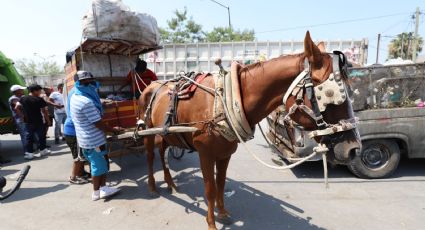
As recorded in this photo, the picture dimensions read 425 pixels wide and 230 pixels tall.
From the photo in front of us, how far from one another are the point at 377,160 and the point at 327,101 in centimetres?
329

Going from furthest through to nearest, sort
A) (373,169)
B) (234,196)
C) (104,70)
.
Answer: (104,70), (373,169), (234,196)

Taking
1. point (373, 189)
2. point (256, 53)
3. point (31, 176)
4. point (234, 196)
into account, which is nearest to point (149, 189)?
point (234, 196)

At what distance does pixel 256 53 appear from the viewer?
39.2ft

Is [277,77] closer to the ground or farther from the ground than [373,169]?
farther from the ground

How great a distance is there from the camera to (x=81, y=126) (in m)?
3.66

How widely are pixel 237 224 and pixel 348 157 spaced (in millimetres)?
1672

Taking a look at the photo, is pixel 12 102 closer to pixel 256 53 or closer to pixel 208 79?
pixel 208 79

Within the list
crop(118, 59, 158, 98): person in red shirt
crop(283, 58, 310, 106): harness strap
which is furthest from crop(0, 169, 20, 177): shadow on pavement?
crop(283, 58, 310, 106): harness strap

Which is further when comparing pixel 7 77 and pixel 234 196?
pixel 7 77

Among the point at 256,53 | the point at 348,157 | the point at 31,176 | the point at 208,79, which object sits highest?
the point at 256,53

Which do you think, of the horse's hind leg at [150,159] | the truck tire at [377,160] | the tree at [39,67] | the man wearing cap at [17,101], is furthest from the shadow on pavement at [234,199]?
the tree at [39,67]

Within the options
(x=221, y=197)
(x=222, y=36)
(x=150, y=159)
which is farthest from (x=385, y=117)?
(x=222, y=36)

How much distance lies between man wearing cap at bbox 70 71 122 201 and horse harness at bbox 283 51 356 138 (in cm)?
269

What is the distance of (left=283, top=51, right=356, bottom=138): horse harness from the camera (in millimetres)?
1890
